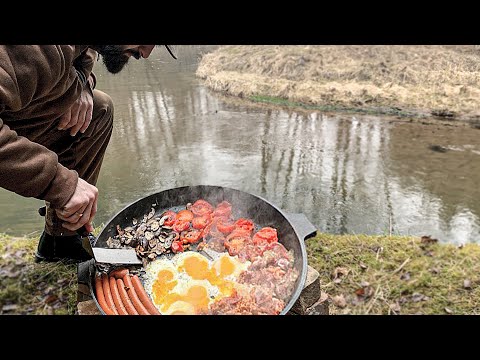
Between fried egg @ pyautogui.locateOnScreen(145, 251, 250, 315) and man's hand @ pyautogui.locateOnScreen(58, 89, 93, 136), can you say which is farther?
man's hand @ pyautogui.locateOnScreen(58, 89, 93, 136)

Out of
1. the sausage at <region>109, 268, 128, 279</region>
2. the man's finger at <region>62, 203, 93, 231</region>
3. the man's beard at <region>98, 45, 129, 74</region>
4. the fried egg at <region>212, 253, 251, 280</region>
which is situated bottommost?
the fried egg at <region>212, 253, 251, 280</region>

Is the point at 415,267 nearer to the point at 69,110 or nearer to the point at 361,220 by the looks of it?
the point at 361,220

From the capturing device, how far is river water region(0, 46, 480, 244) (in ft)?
17.0

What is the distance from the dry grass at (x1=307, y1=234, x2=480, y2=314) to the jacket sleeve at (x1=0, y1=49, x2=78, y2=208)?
2395mm

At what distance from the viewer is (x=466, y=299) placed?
2852mm

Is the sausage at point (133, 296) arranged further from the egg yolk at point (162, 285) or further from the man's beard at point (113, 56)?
the man's beard at point (113, 56)

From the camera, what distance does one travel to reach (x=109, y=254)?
7.54 feet

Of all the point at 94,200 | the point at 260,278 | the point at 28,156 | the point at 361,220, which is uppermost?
the point at 28,156

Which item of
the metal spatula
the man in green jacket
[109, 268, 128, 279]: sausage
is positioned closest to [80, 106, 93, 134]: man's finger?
the man in green jacket

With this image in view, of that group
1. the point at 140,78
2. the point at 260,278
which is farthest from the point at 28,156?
the point at 140,78

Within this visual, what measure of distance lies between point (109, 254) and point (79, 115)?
104 cm

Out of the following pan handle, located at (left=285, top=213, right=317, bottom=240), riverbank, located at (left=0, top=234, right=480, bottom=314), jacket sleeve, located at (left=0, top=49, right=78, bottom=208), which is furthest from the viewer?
riverbank, located at (left=0, top=234, right=480, bottom=314)

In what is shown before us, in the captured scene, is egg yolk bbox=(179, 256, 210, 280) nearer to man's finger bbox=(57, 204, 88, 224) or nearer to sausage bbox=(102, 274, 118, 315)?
sausage bbox=(102, 274, 118, 315)

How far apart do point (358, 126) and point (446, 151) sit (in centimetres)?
228
